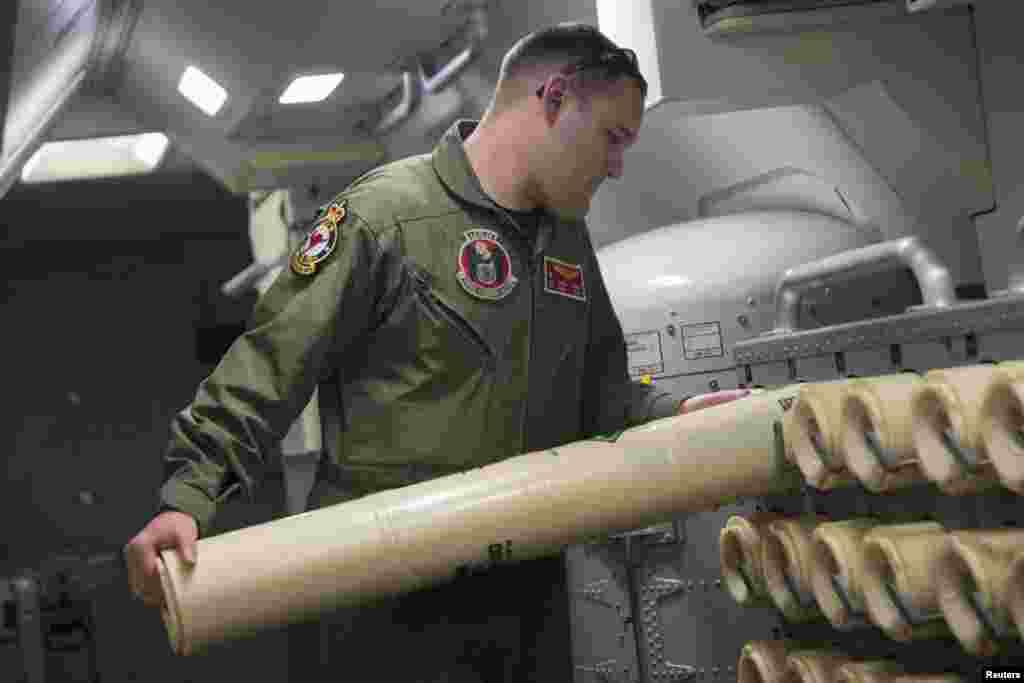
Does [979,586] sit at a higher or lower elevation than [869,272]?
lower

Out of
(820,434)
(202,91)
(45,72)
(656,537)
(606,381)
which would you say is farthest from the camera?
(202,91)

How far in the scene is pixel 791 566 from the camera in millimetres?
2160

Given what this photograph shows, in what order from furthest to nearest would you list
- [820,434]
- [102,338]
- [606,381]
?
[102,338]
[606,381]
[820,434]

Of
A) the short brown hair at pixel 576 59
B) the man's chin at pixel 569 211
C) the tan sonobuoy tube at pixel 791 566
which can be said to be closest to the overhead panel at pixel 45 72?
the short brown hair at pixel 576 59

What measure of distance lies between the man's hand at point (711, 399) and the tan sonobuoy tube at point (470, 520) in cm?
11

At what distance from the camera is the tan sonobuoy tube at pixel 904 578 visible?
1837mm

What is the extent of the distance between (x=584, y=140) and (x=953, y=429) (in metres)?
0.95

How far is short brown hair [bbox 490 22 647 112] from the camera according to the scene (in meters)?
2.40

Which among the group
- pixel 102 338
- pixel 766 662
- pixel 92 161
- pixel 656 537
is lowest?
pixel 766 662

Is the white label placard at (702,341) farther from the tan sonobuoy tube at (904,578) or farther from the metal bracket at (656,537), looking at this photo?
the tan sonobuoy tube at (904,578)

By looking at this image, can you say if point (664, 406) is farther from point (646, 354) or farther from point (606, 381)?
point (646, 354)

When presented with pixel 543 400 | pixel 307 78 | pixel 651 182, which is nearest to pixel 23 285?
pixel 307 78

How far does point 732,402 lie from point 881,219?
1686 mm

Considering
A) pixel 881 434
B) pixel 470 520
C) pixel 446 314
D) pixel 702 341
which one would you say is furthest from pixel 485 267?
pixel 702 341
